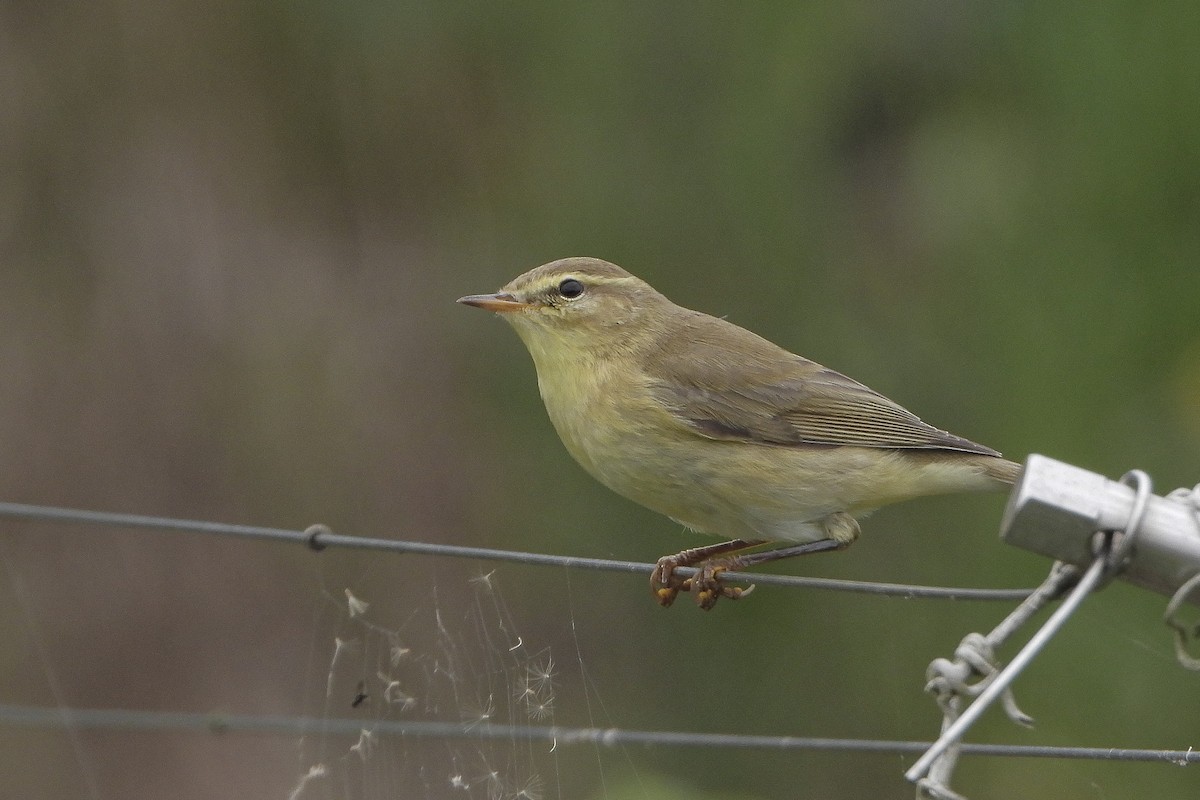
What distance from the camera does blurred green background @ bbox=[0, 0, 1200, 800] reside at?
6.57 metres

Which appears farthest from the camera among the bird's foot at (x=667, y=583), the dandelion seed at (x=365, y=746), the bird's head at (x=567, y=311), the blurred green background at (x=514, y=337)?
the blurred green background at (x=514, y=337)

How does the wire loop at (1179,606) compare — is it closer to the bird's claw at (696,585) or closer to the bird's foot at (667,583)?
the bird's claw at (696,585)

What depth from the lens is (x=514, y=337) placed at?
7352 millimetres

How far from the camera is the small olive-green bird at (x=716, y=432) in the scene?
13.3ft

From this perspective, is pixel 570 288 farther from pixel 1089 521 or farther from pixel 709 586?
pixel 1089 521

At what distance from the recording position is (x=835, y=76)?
7.41 meters

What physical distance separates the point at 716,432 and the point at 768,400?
326 mm

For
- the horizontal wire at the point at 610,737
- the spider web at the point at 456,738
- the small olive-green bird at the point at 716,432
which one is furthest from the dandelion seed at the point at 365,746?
the small olive-green bird at the point at 716,432

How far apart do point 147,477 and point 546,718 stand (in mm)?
5541

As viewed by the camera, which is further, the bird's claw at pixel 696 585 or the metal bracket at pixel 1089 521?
the bird's claw at pixel 696 585

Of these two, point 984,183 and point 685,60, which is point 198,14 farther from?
Result: point 984,183

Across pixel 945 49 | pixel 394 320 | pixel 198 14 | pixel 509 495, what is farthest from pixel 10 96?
pixel 945 49

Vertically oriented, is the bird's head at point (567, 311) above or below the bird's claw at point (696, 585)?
above

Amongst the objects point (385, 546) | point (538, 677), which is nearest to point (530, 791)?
point (538, 677)
